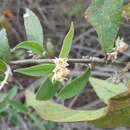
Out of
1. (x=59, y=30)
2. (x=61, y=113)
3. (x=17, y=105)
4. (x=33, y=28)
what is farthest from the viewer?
(x=59, y=30)

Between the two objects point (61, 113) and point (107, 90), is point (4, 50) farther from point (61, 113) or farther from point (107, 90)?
point (107, 90)

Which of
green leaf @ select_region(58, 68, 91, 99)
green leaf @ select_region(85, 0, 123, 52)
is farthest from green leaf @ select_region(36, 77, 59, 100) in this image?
green leaf @ select_region(85, 0, 123, 52)

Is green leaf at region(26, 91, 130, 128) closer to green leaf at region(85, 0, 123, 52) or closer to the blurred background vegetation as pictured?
green leaf at region(85, 0, 123, 52)

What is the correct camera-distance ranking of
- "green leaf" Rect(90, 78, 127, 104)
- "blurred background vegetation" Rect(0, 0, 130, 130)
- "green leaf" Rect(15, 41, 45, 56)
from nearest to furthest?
"green leaf" Rect(15, 41, 45, 56) < "green leaf" Rect(90, 78, 127, 104) < "blurred background vegetation" Rect(0, 0, 130, 130)

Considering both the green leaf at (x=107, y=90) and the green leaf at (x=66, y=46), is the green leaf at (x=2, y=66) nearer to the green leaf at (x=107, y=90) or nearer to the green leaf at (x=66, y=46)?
the green leaf at (x=66, y=46)

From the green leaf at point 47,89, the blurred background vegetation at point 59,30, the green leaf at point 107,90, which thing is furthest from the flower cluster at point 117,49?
the blurred background vegetation at point 59,30

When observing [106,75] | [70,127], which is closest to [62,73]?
[106,75]

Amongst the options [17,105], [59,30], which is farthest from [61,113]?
[59,30]
